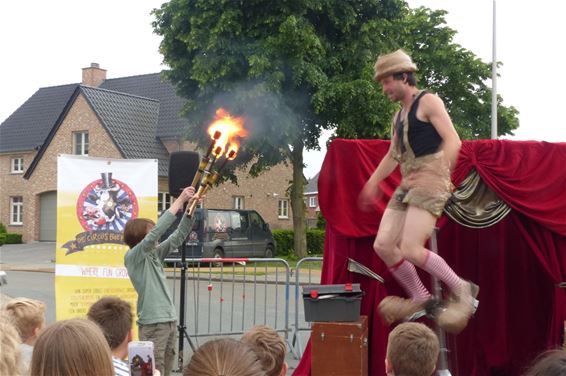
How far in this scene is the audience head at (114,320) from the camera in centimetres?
370

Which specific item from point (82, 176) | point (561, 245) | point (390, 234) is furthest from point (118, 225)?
point (561, 245)

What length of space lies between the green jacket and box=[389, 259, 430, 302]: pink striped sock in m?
1.76

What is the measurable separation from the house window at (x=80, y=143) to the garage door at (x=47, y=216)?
2.93m

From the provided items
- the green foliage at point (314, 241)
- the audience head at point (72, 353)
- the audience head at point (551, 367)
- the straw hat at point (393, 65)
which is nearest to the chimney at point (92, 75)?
the green foliage at point (314, 241)

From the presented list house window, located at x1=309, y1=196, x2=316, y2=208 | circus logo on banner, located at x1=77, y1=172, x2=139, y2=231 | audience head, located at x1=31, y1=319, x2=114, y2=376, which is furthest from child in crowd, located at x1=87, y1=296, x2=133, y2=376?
house window, located at x1=309, y1=196, x2=316, y2=208

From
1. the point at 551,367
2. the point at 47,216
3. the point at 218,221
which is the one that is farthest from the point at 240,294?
the point at 47,216

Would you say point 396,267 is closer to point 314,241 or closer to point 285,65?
point 285,65

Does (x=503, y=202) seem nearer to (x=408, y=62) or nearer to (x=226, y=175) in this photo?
(x=408, y=62)

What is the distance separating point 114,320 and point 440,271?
7.74 ft

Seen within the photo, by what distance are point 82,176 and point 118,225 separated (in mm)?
628

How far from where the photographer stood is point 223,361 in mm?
2408

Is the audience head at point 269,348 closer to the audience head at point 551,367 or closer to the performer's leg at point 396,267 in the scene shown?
the audience head at point 551,367

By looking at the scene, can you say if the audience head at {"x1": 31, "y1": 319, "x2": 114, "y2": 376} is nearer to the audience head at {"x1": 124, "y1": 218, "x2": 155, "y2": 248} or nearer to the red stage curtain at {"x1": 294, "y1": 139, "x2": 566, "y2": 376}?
the audience head at {"x1": 124, "y1": 218, "x2": 155, "y2": 248}

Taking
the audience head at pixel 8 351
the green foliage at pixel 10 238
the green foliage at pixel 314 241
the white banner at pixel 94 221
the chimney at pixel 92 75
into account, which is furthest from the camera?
the chimney at pixel 92 75
